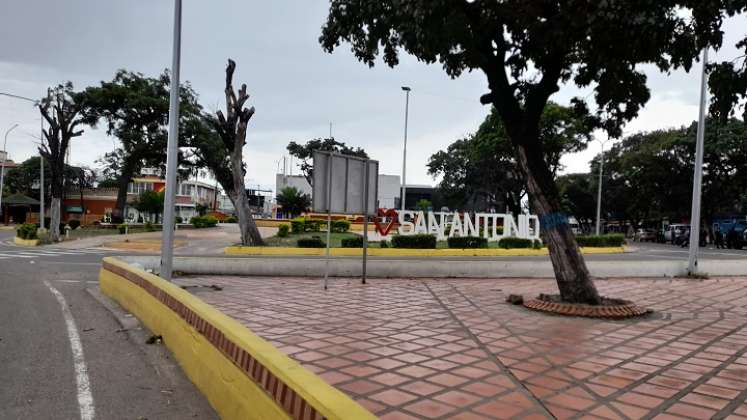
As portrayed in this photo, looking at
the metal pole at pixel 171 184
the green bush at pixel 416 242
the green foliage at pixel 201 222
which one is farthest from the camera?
the green foliage at pixel 201 222

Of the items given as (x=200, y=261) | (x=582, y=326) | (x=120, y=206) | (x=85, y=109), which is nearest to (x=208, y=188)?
(x=120, y=206)

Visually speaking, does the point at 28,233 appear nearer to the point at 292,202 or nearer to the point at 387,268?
the point at 387,268

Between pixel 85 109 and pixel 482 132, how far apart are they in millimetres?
25953

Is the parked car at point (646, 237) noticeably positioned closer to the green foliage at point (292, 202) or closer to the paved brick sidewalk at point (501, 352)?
the green foliage at point (292, 202)

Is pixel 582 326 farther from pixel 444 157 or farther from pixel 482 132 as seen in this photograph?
pixel 444 157

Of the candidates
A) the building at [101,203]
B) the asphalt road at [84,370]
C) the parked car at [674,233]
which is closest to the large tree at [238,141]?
the asphalt road at [84,370]

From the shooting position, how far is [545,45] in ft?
23.9

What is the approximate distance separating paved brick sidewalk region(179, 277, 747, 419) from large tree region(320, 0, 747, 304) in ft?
5.37

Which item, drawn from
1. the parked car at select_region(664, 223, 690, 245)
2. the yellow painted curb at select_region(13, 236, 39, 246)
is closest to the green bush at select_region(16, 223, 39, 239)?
the yellow painted curb at select_region(13, 236, 39, 246)

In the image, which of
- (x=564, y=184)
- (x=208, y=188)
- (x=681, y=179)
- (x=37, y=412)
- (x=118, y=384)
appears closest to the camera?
(x=37, y=412)

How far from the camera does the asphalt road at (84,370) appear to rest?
13.5ft

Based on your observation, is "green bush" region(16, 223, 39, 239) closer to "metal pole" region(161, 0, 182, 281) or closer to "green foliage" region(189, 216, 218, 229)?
"green foliage" region(189, 216, 218, 229)

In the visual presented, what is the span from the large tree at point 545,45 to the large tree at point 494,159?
21.8 meters

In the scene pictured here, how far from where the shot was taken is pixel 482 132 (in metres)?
39.8
